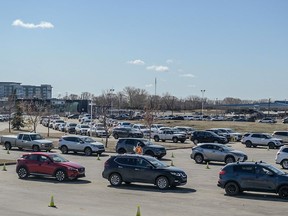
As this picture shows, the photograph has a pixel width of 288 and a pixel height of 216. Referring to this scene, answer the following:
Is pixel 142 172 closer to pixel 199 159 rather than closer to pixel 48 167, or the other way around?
pixel 48 167

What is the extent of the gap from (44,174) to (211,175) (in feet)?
31.1

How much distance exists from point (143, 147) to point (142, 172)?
14.8 m

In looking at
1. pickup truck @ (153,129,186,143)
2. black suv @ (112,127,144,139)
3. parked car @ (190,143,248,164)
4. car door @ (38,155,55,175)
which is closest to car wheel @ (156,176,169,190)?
car door @ (38,155,55,175)

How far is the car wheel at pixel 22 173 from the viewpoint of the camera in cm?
2634

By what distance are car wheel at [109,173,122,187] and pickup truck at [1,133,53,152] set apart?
19251mm

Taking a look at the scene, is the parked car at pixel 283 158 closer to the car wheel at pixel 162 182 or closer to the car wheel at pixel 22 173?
the car wheel at pixel 162 182

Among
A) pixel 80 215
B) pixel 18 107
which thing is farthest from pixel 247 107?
pixel 80 215

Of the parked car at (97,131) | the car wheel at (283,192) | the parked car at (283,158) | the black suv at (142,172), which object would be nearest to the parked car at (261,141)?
the parked car at (283,158)

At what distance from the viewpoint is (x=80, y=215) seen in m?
17.1

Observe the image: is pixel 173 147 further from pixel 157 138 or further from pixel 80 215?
pixel 80 215

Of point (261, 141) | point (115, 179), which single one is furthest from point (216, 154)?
point (261, 141)

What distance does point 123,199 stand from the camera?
809 inches

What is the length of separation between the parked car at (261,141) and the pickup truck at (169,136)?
23.2 ft

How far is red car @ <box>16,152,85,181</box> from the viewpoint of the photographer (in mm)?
25456
